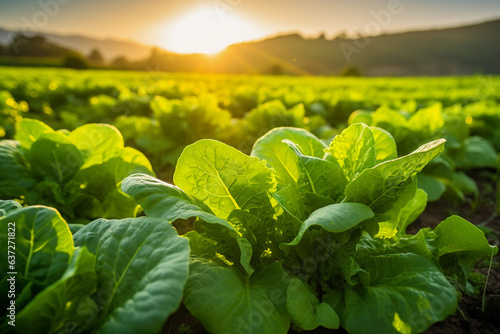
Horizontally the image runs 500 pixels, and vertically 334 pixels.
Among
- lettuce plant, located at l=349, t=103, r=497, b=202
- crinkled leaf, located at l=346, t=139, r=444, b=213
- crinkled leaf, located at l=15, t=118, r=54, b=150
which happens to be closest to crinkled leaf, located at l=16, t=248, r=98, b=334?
crinkled leaf, located at l=346, t=139, r=444, b=213

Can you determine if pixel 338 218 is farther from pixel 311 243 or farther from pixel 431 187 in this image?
pixel 431 187

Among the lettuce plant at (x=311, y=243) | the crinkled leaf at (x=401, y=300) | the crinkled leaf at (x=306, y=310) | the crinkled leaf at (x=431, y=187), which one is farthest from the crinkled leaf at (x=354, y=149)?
the crinkled leaf at (x=431, y=187)

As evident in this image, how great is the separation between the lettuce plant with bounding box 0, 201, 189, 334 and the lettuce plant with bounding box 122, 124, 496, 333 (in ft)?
0.57

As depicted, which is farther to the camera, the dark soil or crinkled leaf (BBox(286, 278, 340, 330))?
the dark soil

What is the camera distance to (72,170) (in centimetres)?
244

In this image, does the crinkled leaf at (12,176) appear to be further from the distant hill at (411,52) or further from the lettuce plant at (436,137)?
the distant hill at (411,52)

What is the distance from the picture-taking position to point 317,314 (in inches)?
60.7

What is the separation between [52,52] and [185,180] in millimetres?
78156

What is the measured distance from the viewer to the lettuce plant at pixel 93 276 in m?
1.16

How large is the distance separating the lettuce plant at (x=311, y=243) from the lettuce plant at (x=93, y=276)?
0.57ft

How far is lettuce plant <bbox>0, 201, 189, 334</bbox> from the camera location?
3.82ft

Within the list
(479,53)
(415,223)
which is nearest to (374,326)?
(415,223)

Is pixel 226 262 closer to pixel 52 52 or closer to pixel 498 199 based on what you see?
pixel 498 199

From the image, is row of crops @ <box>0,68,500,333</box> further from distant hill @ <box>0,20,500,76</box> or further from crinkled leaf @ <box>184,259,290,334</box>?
distant hill @ <box>0,20,500,76</box>
